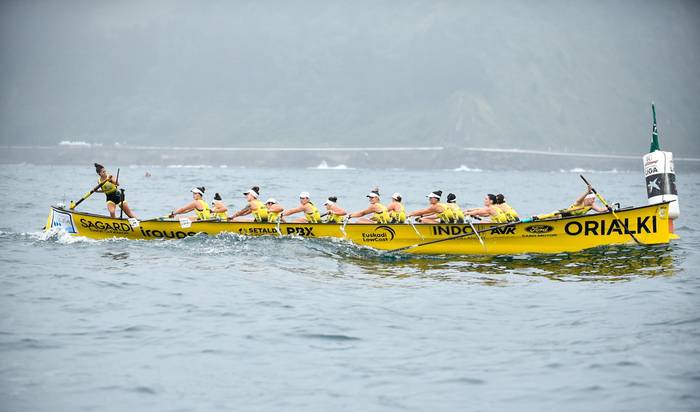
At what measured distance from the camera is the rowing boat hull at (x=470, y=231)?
23.7 metres

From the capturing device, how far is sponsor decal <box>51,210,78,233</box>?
91.6ft

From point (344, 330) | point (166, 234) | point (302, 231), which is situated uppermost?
point (166, 234)

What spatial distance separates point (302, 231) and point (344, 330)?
1068cm

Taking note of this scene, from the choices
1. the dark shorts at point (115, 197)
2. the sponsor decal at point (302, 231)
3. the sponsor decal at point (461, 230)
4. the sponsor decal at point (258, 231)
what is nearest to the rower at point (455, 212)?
the sponsor decal at point (461, 230)

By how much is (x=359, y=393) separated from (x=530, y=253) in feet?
44.8

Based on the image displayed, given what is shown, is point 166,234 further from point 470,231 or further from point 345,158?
point 345,158

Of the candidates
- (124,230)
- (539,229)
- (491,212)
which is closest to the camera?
(539,229)

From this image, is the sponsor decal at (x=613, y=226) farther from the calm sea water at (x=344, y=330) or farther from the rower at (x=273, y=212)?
the rower at (x=273, y=212)

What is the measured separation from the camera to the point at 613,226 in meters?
23.8

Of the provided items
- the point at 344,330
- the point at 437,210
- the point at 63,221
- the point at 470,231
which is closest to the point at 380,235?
the point at 437,210

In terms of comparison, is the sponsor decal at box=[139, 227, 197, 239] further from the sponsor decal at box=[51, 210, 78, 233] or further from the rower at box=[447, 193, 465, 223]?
the rower at box=[447, 193, 465, 223]

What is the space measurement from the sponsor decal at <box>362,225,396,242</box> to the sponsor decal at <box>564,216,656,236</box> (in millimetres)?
5623

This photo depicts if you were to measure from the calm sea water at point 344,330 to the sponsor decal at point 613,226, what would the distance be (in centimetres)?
71

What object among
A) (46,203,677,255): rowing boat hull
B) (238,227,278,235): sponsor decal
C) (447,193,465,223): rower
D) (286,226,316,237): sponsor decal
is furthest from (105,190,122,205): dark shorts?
(447,193,465,223): rower
